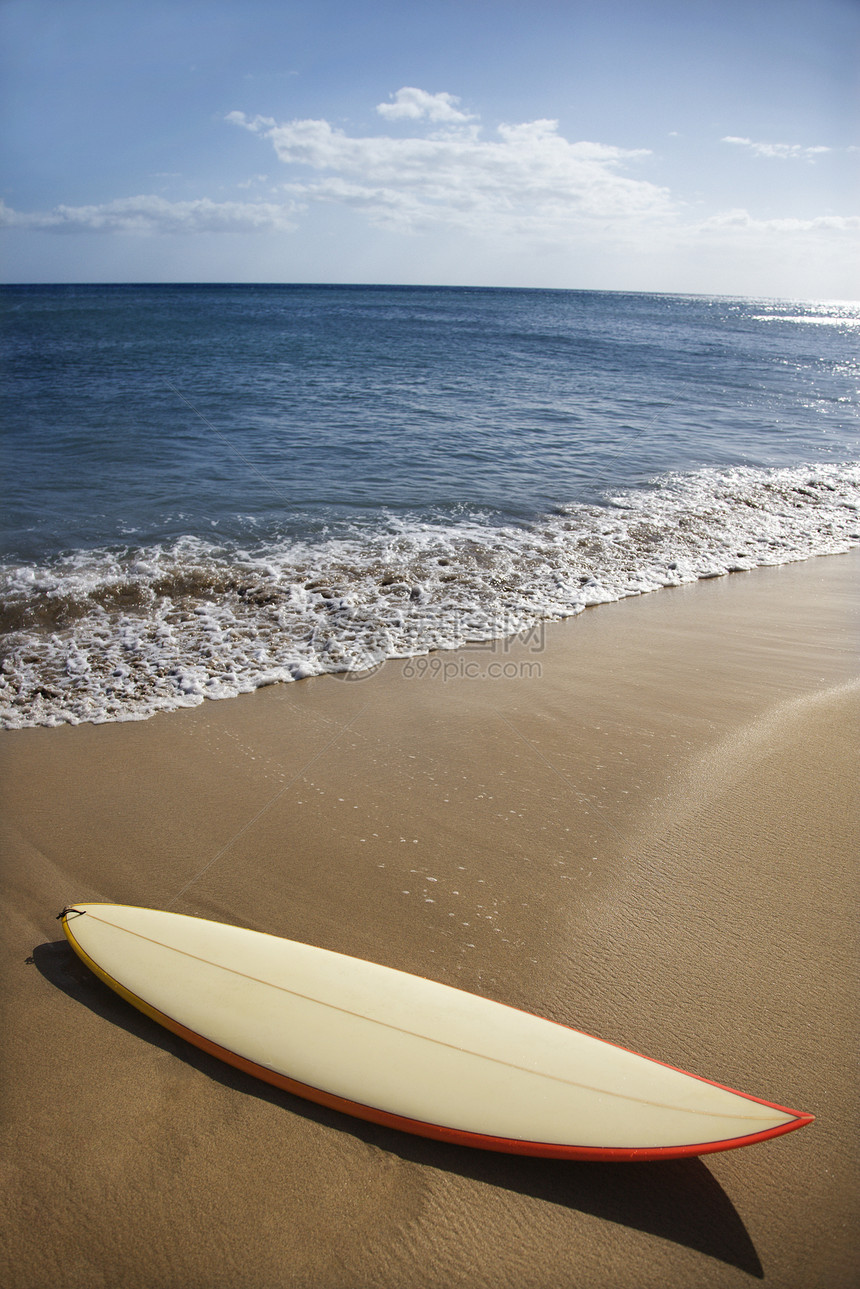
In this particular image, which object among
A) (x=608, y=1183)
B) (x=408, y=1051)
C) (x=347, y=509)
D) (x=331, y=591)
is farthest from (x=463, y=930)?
(x=347, y=509)

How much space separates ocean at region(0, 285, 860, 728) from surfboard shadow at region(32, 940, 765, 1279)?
3081 mm

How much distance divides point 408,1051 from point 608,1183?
69 centimetres

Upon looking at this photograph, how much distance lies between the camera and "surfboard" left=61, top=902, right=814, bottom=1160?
191cm

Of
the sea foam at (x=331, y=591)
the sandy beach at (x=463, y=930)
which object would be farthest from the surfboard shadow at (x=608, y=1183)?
the sea foam at (x=331, y=591)

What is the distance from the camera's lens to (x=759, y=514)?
859cm

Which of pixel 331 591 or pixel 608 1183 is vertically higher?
pixel 331 591

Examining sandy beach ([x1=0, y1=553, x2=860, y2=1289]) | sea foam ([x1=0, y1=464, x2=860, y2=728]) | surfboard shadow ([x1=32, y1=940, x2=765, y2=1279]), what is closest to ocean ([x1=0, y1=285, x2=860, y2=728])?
sea foam ([x1=0, y1=464, x2=860, y2=728])

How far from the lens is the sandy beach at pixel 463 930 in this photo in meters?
1.80

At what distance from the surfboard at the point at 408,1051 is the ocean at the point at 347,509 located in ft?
7.36

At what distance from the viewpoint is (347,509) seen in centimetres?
813

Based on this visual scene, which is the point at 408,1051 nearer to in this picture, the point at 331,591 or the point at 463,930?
the point at 463,930

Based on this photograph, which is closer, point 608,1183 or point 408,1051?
point 608,1183

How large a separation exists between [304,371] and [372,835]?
17093 millimetres

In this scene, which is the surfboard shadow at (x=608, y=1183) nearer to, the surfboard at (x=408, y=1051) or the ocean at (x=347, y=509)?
the surfboard at (x=408, y=1051)
